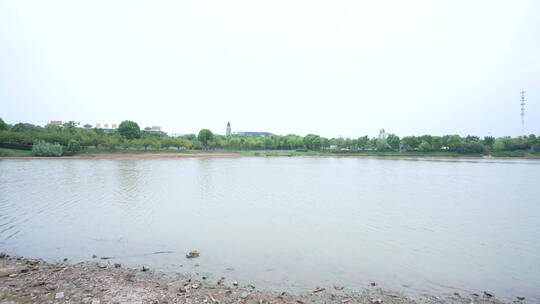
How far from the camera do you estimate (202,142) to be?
11488 centimetres

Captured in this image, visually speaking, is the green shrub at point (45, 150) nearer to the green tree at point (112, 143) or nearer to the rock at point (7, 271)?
the green tree at point (112, 143)

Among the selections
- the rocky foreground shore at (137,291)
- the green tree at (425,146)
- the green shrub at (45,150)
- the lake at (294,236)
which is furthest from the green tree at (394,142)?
the rocky foreground shore at (137,291)

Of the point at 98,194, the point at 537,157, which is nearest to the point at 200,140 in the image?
the point at 98,194

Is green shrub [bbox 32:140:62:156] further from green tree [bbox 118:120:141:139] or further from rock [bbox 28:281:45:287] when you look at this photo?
rock [bbox 28:281:45:287]

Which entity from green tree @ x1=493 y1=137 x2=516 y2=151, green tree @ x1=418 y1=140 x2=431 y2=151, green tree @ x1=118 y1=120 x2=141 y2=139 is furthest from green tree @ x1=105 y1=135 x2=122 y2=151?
green tree @ x1=493 y1=137 x2=516 y2=151

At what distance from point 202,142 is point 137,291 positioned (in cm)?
11049

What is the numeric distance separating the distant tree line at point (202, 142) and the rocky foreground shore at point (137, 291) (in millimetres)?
65930

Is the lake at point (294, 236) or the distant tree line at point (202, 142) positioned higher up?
the distant tree line at point (202, 142)

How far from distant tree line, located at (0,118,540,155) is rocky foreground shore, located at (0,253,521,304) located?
216 feet

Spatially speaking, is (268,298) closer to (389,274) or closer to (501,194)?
(389,274)

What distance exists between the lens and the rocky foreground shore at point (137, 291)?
265 inches

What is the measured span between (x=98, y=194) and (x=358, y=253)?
19.0m

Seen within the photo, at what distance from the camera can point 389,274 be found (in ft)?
30.0

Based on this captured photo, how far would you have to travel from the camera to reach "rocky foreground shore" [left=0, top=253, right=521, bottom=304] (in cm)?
674
